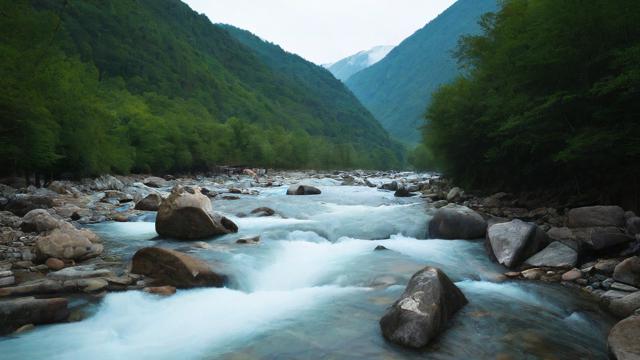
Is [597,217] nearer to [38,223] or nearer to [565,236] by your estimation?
[565,236]

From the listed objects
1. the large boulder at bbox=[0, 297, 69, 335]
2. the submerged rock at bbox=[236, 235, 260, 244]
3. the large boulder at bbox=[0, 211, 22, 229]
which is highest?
the large boulder at bbox=[0, 211, 22, 229]

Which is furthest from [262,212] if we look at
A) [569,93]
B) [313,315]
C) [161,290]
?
[569,93]

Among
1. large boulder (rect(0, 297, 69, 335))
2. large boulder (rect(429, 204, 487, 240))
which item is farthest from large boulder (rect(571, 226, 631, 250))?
large boulder (rect(0, 297, 69, 335))

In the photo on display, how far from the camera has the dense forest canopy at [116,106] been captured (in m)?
23.0

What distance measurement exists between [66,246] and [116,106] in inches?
2696

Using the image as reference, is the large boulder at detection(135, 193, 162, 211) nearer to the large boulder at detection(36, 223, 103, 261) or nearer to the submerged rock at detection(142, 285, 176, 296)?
the large boulder at detection(36, 223, 103, 261)

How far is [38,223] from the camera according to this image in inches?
531

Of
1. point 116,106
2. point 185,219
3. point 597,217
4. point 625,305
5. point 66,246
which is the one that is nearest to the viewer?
point 625,305

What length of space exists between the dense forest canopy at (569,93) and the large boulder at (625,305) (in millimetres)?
5080

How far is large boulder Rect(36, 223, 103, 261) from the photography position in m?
10.4

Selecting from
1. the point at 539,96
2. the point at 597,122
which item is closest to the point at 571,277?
the point at 597,122

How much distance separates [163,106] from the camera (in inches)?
4178

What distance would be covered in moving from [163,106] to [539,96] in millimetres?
104047

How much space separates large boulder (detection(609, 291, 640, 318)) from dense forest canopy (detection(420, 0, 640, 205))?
508cm
